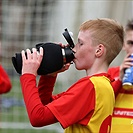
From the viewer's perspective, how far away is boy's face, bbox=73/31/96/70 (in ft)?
9.80

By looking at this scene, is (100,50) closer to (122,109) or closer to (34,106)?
(34,106)

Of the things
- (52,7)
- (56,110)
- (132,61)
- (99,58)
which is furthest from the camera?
(52,7)

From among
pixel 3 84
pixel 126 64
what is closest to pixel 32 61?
pixel 126 64

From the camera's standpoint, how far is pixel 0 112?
8281 millimetres

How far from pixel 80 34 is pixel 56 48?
0.58ft

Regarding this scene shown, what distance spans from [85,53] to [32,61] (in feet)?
1.01

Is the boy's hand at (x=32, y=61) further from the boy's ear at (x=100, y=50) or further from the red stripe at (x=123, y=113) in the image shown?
the red stripe at (x=123, y=113)

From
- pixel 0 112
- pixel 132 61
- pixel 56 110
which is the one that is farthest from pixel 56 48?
pixel 0 112

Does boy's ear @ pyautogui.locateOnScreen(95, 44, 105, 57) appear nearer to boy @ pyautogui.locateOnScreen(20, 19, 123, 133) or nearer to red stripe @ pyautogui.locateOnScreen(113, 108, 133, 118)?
boy @ pyautogui.locateOnScreen(20, 19, 123, 133)

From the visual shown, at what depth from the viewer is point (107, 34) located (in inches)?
118

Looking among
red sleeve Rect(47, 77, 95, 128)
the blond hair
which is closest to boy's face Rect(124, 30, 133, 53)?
the blond hair

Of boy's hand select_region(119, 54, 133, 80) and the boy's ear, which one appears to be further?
boy's hand select_region(119, 54, 133, 80)

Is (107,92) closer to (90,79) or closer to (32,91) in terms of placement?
(90,79)

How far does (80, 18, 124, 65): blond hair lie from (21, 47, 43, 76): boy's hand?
0.32 m
